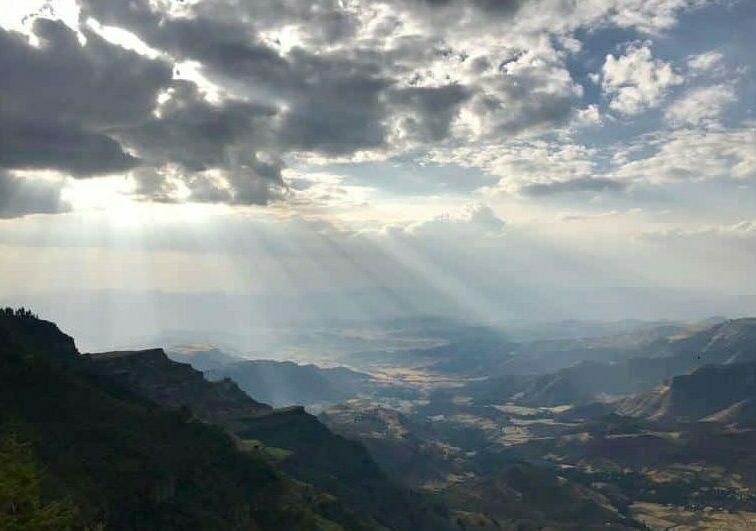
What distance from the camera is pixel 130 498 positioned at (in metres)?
136

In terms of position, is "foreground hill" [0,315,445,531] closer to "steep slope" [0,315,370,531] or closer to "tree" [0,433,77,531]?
"steep slope" [0,315,370,531]

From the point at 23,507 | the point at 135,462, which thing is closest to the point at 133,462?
the point at 135,462

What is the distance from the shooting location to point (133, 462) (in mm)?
147375

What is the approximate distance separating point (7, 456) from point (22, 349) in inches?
4194

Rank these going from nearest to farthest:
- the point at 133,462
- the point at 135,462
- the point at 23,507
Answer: the point at 23,507, the point at 133,462, the point at 135,462

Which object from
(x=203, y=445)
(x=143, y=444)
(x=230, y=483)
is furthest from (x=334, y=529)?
(x=143, y=444)

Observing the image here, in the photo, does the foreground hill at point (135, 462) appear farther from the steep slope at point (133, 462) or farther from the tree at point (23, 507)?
the tree at point (23, 507)

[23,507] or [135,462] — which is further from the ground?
[23,507]

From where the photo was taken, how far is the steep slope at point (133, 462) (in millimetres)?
130750

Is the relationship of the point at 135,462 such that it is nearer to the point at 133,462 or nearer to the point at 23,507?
the point at 133,462

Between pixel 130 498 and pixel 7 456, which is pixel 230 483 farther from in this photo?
pixel 7 456

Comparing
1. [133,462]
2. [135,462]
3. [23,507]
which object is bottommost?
[135,462]

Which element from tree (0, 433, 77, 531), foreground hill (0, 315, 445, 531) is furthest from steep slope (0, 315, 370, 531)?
tree (0, 433, 77, 531)

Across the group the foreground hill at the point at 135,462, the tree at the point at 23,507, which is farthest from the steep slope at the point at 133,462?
the tree at the point at 23,507
